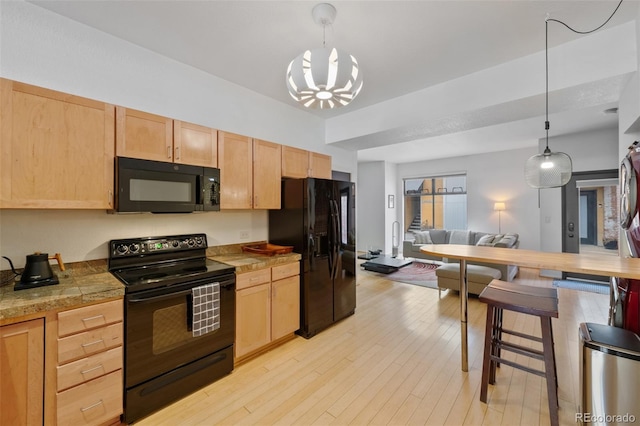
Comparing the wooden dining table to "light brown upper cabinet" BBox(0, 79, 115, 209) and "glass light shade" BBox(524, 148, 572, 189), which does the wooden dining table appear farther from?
"light brown upper cabinet" BBox(0, 79, 115, 209)

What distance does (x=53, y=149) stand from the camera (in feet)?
5.85

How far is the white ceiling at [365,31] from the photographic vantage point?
189 cm

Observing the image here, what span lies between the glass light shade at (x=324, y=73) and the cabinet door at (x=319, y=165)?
1921mm

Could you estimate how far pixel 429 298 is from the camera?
4.23 metres

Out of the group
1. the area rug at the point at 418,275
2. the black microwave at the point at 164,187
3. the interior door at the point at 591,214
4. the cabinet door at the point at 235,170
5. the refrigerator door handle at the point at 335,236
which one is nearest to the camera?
the black microwave at the point at 164,187

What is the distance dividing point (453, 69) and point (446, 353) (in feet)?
9.26

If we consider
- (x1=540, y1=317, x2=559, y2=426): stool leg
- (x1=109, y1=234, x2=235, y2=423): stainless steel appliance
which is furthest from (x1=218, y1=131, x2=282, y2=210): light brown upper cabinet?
(x1=540, y1=317, x2=559, y2=426): stool leg

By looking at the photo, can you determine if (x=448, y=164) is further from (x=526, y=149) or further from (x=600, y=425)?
(x=600, y=425)

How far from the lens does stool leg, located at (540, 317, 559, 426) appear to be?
167 centimetres

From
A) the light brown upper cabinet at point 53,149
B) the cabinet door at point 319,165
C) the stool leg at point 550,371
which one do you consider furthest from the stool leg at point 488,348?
the light brown upper cabinet at point 53,149

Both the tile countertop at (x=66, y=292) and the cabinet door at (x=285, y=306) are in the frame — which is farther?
the cabinet door at (x=285, y=306)

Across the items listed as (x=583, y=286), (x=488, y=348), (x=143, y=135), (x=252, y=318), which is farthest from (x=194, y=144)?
(x=583, y=286)

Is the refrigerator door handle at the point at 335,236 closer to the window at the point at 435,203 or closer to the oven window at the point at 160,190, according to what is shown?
the oven window at the point at 160,190

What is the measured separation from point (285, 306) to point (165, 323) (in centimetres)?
118
